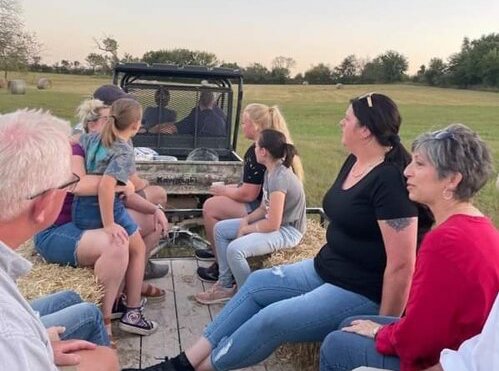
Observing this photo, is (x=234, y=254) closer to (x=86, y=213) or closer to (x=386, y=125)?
(x=86, y=213)

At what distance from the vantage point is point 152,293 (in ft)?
13.4

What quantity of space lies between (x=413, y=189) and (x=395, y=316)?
66cm

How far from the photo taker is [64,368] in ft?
6.65

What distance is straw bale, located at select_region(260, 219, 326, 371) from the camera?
3143 millimetres

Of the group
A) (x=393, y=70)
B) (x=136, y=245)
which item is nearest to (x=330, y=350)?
(x=136, y=245)

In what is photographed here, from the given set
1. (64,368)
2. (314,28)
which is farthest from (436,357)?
(314,28)

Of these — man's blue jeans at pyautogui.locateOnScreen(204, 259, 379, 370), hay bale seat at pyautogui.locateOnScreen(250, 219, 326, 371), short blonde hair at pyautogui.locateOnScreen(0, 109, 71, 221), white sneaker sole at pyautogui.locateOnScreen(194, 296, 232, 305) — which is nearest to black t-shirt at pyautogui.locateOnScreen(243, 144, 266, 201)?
hay bale seat at pyautogui.locateOnScreen(250, 219, 326, 371)

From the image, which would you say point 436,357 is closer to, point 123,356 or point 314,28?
point 123,356

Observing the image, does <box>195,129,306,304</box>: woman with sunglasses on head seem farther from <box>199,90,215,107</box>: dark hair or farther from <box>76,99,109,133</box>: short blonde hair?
<box>199,90,215,107</box>: dark hair

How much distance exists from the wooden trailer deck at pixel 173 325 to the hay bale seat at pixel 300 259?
59 millimetres

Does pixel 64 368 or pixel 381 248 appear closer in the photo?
pixel 64 368

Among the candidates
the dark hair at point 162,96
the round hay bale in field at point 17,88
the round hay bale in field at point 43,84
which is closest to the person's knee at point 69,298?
the dark hair at point 162,96

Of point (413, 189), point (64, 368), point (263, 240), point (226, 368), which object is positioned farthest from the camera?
point (263, 240)

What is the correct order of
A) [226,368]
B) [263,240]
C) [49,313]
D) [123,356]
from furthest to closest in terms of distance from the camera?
[263,240], [123,356], [226,368], [49,313]
